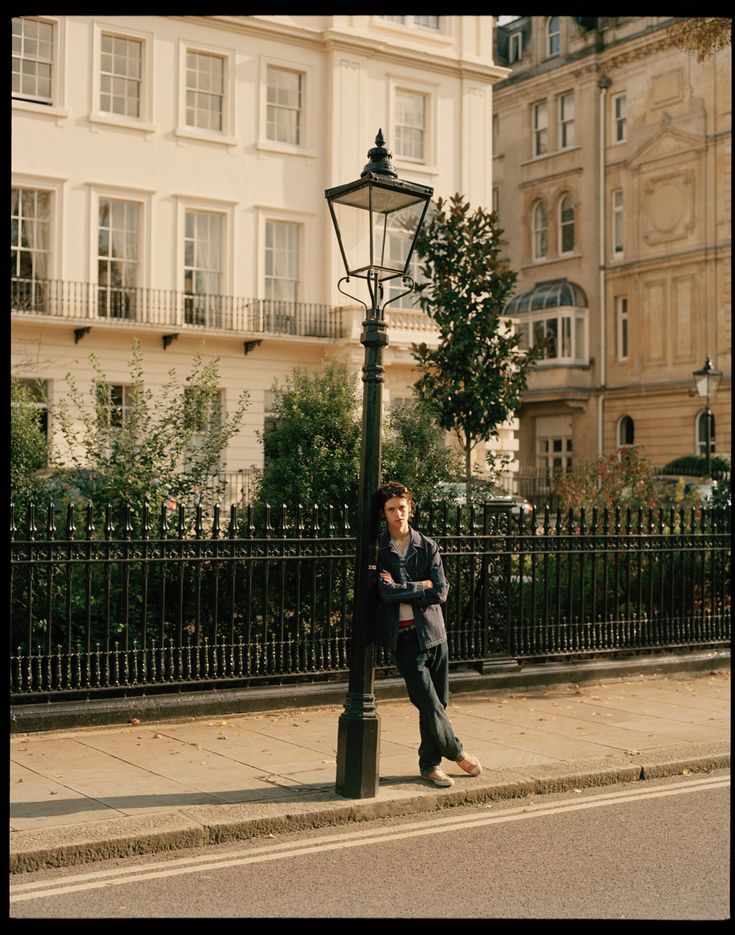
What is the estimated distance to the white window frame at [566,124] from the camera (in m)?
48.4

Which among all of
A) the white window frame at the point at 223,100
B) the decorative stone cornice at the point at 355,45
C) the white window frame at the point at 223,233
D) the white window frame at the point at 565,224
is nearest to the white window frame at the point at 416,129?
the decorative stone cornice at the point at 355,45

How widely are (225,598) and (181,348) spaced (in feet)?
71.9

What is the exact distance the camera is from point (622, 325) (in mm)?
46469

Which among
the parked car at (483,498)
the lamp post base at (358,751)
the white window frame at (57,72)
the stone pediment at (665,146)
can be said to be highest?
the stone pediment at (665,146)

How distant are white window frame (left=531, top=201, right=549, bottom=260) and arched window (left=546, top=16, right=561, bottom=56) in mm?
6404

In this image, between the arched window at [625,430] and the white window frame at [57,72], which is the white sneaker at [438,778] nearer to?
the white window frame at [57,72]

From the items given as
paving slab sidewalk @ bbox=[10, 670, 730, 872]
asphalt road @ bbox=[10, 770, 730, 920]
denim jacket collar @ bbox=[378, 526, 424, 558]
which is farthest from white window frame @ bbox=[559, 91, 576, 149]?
asphalt road @ bbox=[10, 770, 730, 920]

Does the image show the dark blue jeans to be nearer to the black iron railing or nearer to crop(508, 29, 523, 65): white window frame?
the black iron railing

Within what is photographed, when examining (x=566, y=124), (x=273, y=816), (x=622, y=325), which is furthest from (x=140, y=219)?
(x=273, y=816)

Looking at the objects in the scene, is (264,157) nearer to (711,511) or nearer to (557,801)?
(711,511)

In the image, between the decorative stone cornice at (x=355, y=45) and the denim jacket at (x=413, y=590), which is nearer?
the denim jacket at (x=413, y=590)

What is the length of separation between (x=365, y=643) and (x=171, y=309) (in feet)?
80.3

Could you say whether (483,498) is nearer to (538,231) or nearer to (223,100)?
(223,100)

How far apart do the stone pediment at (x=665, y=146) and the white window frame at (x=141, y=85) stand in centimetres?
2242
